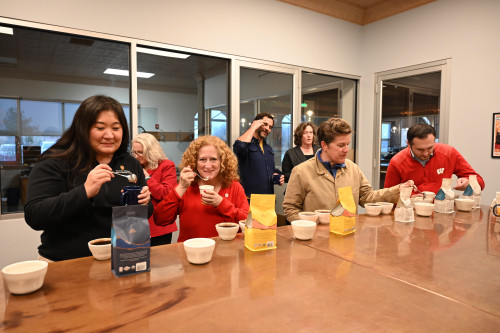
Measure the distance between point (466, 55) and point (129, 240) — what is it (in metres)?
4.40

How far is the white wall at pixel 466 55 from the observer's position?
3.78 meters

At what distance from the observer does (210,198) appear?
5.77ft

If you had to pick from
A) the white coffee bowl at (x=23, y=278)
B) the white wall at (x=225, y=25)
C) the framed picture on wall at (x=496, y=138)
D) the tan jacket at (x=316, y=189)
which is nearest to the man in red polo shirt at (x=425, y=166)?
the tan jacket at (x=316, y=189)

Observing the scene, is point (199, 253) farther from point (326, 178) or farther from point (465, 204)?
point (465, 204)

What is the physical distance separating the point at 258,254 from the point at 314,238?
38 cm

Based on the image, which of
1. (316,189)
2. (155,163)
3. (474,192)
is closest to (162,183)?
(155,163)

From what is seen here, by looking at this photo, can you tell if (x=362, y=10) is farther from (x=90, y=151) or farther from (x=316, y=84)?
(x=90, y=151)

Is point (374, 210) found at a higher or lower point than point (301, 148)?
lower

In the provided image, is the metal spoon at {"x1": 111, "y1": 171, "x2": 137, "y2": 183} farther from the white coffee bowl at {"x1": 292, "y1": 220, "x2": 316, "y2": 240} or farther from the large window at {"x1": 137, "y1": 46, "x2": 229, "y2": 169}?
the large window at {"x1": 137, "y1": 46, "x2": 229, "y2": 169}

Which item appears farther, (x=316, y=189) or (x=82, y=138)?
(x=316, y=189)

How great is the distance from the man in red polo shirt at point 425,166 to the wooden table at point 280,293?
1.49 m

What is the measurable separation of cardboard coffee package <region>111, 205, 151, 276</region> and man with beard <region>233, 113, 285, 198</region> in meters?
2.43

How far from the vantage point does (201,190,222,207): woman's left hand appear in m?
1.74

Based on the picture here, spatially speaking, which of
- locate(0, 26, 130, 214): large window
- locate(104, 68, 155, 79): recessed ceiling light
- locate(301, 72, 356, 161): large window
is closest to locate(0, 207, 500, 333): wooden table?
locate(0, 26, 130, 214): large window
